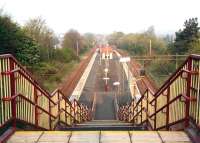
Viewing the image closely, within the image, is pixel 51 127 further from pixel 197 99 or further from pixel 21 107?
pixel 197 99

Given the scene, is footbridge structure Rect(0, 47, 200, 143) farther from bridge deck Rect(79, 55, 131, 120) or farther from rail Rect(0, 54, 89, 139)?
bridge deck Rect(79, 55, 131, 120)

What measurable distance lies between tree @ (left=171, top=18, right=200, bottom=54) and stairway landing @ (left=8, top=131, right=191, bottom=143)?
36.1 meters

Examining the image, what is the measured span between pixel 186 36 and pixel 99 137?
3878 cm

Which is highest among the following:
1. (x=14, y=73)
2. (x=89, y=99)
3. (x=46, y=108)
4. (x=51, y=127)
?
(x=14, y=73)

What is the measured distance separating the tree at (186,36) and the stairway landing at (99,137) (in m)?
36.1

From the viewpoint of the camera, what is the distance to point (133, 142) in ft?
17.6

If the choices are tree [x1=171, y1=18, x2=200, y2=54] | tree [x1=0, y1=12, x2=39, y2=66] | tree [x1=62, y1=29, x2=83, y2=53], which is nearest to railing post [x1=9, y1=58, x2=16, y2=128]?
tree [x1=0, y1=12, x2=39, y2=66]

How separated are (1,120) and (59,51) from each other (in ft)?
160

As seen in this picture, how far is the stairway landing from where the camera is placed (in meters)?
5.46

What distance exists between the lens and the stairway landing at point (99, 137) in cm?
546

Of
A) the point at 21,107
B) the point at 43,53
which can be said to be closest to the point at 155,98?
the point at 21,107

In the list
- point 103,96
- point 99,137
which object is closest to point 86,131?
point 99,137

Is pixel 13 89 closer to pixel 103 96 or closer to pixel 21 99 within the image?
pixel 21 99

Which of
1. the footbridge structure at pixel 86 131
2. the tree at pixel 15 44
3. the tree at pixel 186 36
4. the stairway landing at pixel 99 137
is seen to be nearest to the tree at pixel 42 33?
the tree at pixel 15 44
